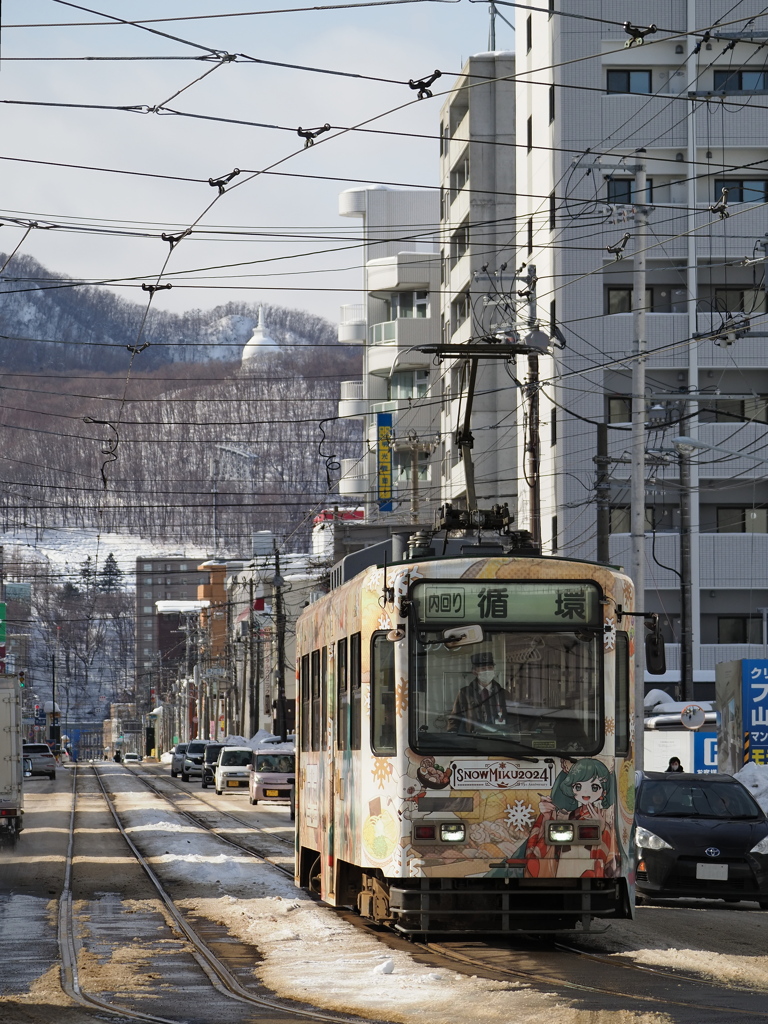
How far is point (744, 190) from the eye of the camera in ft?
169

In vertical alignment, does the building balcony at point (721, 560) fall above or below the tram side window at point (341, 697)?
above

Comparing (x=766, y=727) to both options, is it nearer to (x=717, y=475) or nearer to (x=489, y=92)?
(x=717, y=475)

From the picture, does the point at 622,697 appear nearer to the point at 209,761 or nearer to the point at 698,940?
the point at 698,940

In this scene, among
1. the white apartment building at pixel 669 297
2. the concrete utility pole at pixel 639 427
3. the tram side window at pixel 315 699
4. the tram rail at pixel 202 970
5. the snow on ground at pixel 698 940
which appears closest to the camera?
the tram rail at pixel 202 970

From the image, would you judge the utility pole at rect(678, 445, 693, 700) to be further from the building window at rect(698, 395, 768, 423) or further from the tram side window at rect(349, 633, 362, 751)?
the tram side window at rect(349, 633, 362, 751)

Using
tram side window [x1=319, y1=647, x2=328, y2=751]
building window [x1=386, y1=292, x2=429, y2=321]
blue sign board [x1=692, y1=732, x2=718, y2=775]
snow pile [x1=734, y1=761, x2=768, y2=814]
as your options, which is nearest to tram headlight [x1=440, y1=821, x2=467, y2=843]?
tram side window [x1=319, y1=647, x2=328, y2=751]

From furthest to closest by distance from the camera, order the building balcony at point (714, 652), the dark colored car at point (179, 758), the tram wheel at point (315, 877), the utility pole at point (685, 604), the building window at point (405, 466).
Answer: the building window at point (405, 466) → the dark colored car at point (179, 758) → the building balcony at point (714, 652) → the utility pole at point (685, 604) → the tram wheel at point (315, 877)

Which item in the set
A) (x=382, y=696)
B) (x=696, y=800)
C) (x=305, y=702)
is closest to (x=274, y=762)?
(x=696, y=800)

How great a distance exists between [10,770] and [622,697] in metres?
16.6

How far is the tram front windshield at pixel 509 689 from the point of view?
1213cm

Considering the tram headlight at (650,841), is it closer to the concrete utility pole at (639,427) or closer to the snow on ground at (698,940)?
the snow on ground at (698,940)

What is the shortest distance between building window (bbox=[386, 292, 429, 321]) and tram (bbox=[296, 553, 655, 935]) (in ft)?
196

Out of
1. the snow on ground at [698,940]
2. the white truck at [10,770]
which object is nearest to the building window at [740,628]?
the white truck at [10,770]

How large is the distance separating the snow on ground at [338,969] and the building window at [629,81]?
3574 cm
